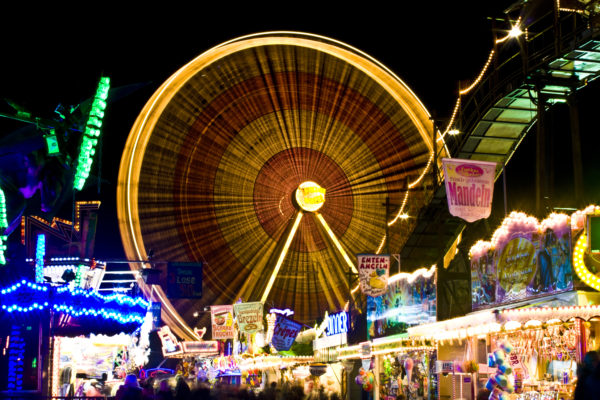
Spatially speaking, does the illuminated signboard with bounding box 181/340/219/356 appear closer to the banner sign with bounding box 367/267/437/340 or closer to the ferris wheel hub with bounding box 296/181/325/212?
the ferris wheel hub with bounding box 296/181/325/212

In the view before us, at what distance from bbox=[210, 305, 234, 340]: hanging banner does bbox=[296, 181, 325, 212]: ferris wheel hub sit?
530 cm

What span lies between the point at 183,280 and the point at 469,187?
1390cm

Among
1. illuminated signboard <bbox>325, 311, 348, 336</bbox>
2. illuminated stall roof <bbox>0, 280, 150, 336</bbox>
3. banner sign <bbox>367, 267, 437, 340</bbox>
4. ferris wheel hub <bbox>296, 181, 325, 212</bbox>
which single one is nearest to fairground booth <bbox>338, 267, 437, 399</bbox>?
banner sign <bbox>367, 267, 437, 340</bbox>

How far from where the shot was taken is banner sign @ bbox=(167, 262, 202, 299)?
26.8 m

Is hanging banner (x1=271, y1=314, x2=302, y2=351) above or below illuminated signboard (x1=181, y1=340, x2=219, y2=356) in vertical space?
above

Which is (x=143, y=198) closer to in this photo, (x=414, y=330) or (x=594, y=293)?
(x=414, y=330)

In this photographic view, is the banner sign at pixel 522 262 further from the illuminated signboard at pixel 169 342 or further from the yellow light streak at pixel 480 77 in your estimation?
the illuminated signboard at pixel 169 342

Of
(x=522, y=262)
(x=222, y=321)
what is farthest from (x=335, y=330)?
(x=522, y=262)

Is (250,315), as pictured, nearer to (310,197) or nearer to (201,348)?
(310,197)

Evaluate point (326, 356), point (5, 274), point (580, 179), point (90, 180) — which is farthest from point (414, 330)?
point (90, 180)

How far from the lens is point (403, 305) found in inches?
764

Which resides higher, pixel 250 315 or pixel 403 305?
pixel 403 305

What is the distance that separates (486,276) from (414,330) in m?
2.77

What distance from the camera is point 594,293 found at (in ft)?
36.3
